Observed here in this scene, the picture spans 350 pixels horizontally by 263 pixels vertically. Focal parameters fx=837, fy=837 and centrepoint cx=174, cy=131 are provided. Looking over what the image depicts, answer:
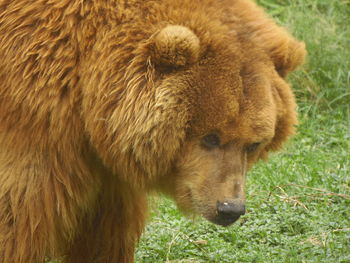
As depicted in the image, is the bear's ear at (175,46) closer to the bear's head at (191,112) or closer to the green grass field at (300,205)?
the bear's head at (191,112)

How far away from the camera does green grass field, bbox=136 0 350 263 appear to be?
693cm

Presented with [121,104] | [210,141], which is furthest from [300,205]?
[121,104]

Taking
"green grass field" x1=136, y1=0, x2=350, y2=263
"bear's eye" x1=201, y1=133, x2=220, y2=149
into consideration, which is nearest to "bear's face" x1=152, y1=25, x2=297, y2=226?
"bear's eye" x1=201, y1=133, x2=220, y2=149

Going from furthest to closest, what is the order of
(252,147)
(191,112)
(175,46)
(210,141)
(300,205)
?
1. (300,205)
2. (252,147)
3. (210,141)
4. (191,112)
5. (175,46)

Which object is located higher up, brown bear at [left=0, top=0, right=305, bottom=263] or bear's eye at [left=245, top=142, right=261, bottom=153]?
brown bear at [left=0, top=0, right=305, bottom=263]

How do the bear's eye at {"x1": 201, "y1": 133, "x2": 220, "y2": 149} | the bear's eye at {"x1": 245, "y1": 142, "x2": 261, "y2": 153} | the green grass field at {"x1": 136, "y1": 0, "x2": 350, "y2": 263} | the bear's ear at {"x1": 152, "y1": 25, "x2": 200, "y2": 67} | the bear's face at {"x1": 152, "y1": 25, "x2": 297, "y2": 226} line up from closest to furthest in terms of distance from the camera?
the bear's ear at {"x1": 152, "y1": 25, "x2": 200, "y2": 67} → the bear's face at {"x1": 152, "y1": 25, "x2": 297, "y2": 226} → the bear's eye at {"x1": 201, "y1": 133, "x2": 220, "y2": 149} → the bear's eye at {"x1": 245, "y1": 142, "x2": 261, "y2": 153} → the green grass field at {"x1": 136, "y1": 0, "x2": 350, "y2": 263}

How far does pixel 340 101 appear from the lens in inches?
386

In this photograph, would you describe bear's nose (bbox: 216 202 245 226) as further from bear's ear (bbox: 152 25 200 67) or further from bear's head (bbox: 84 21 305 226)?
bear's ear (bbox: 152 25 200 67)

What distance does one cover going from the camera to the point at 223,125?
5.31m

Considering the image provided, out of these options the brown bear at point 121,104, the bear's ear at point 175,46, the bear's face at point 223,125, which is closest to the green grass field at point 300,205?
the bear's face at point 223,125

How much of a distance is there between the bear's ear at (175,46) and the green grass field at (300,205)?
6.19ft

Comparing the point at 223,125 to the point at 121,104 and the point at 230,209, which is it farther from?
the point at 121,104

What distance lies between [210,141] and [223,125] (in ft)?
0.52

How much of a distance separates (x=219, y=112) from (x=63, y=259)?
206cm
